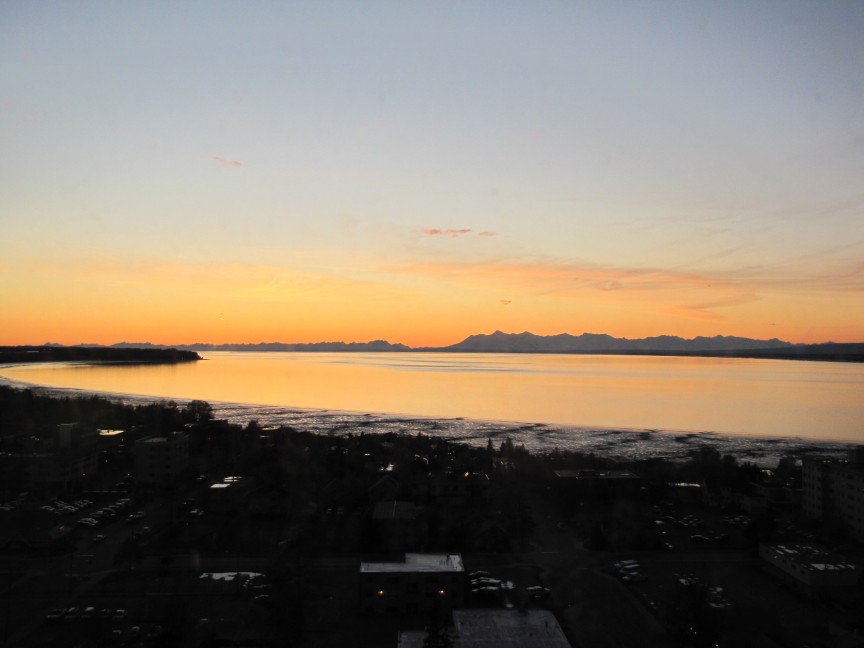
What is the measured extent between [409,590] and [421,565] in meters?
0.17

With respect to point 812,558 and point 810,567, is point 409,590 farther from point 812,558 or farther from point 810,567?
point 812,558

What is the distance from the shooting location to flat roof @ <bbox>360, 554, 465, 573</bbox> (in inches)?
124

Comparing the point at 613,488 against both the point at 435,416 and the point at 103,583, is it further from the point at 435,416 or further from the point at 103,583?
the point at 435,416

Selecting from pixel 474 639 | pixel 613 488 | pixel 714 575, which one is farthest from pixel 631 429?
pixel 474 639

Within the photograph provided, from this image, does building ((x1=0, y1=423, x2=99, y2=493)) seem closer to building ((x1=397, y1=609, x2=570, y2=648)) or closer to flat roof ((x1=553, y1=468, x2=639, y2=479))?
building ((x1=397, y1=609, x2=570, y2=648))

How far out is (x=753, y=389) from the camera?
61.5ft

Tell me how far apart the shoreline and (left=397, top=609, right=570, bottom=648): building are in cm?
498

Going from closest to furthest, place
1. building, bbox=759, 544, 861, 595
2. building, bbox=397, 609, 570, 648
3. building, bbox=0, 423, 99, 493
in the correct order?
building, bbox=397, 609, 570, 648 → building, bbox=759, 544, 861, 595 → building, bbox=0, 423, 99, 493

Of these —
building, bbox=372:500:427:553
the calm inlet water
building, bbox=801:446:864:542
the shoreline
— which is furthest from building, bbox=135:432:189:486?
the calm inlet water

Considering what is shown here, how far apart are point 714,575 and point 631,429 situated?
7328 mm

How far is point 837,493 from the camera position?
15.1 ft

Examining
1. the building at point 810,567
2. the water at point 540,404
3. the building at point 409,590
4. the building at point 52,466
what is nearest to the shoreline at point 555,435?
→ the water at point 540,404

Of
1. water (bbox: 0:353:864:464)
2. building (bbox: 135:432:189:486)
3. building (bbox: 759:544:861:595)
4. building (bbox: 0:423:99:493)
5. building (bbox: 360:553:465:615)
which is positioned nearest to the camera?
building (bbox: 360:553:465:615)

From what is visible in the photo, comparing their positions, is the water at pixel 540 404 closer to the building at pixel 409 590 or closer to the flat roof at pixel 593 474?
the flat roof at pixel 593 474
